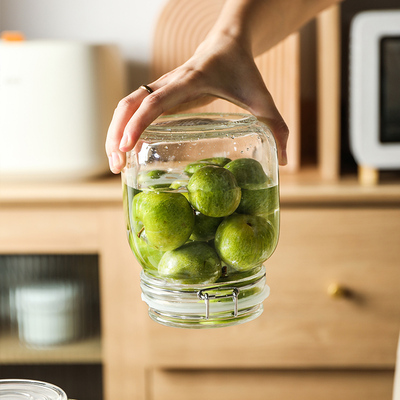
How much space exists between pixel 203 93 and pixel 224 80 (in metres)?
0.03

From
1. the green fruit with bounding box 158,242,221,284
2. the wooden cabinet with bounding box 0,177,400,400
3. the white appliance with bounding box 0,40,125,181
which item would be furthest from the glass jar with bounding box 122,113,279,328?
the white appliance with bounding box 0,40,125,181

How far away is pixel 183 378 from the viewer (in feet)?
4.59

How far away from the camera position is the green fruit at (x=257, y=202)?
1.61 ft

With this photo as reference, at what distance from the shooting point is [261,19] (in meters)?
0.70

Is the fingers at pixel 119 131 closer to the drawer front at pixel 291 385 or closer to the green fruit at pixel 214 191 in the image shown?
the green fruit at pixel 214 191

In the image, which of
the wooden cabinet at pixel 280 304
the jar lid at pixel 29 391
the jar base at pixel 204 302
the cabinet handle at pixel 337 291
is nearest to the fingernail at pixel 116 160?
the jar base at pixel 204 302

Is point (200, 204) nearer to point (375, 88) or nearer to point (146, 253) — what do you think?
point (146, 253)

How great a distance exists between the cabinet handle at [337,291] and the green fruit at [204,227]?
2.94ft

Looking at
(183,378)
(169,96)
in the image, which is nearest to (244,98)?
(169,96)

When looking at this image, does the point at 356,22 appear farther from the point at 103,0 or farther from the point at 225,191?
the point at 225,191

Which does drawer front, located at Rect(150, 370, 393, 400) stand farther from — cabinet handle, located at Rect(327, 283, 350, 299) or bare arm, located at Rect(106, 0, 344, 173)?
bare arm, located at Rect(106, 0, 344, 173)

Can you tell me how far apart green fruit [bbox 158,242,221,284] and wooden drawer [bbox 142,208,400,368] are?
84cm

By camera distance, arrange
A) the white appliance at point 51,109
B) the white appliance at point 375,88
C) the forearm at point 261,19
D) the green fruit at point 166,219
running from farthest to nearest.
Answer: the white appliance at point 51,109
the white appliance at point 375,88
the forearm at point 261,19
the green fruit at point 166,219

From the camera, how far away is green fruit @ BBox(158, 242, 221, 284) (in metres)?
0.46
